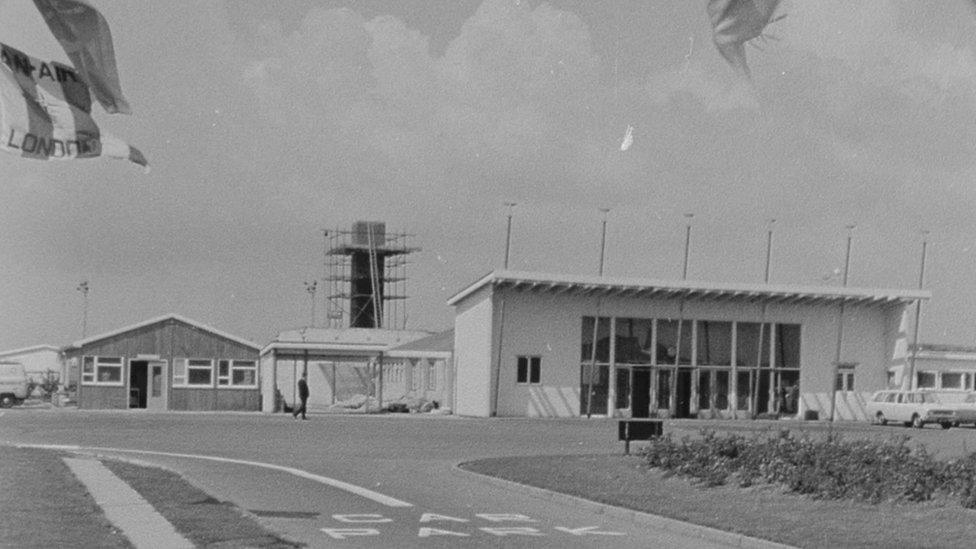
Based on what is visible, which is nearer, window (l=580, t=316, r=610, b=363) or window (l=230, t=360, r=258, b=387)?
window (l=580, t=316, r=610, b=363)

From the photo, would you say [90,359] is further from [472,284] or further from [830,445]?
[830,445]

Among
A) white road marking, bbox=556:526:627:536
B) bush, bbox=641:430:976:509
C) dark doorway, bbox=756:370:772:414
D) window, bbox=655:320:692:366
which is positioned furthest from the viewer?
dark doorway, bbox=756:370:772:414

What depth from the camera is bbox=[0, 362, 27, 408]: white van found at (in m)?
68.2

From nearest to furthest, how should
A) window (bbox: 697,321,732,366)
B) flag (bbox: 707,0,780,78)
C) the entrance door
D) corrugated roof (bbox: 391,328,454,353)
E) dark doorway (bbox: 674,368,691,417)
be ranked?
flag (bbox: 707,0,780,78)
dark doorway (bbox: 674,368,691,417)
the entrance door
window (bbox: 697,321,732,366)
corrugated roof (bbox: 391,328,454,353)

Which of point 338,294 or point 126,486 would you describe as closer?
point 126,486

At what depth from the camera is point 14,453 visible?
26.2m

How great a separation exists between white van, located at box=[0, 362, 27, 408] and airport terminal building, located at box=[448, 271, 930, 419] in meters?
20.7

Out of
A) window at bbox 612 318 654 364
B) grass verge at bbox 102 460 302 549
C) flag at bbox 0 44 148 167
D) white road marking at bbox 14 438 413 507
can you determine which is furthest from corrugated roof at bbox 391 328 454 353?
flag at bbox 0 44 148 167

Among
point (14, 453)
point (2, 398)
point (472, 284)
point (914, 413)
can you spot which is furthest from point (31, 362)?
point (14, 453)

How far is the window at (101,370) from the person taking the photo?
64.1 m

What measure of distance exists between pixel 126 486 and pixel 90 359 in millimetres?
46460

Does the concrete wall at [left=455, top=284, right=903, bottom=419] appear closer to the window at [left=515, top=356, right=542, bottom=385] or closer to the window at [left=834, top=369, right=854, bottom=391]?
the window at [left=515, top=356, right=542, bottom=385]

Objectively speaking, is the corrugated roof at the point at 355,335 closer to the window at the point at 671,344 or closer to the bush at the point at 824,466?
the window at the point at 671,344

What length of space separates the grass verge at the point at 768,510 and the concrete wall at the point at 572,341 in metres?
37.2
